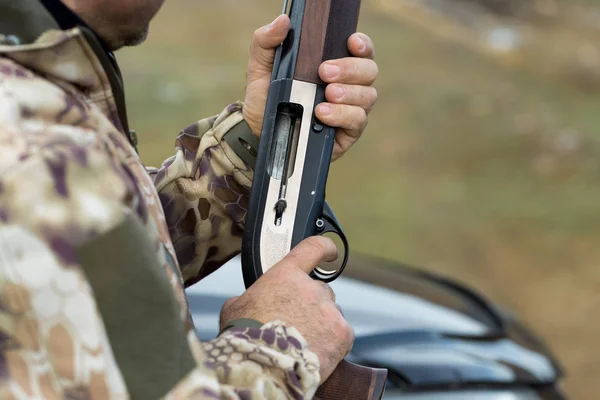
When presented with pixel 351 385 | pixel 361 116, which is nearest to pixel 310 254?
pixel 351 385

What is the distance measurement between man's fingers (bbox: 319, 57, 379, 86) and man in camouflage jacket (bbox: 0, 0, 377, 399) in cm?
42

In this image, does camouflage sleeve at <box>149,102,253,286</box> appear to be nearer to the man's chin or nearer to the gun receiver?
the gun receiver

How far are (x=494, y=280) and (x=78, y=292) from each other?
18.2ft

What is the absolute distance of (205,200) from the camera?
1.96 m

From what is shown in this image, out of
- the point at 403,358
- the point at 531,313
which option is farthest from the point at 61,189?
the point at 531,313

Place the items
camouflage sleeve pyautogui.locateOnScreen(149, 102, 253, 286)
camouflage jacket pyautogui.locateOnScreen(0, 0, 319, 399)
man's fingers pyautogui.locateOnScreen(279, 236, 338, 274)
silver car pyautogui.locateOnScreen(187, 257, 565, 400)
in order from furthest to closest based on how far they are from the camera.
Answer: silver car pyautogui.locateOnScreen(187, 257, 565, 400)
camouflage sleeve pyautogui.locateOnScreen(149, 102, 253, 286)
man's fingers pyautogui.locateOnScreen(279, 236, 338, 274)
camouflage jacket pyautogui.locateOnScreen(0, 0, 319, 399)

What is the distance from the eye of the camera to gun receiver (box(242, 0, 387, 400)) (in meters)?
1.67

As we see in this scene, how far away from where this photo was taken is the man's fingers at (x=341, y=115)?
1.70 metres

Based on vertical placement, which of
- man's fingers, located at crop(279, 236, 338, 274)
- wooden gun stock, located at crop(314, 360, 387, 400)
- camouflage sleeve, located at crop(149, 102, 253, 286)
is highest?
man's fingers, located at crop(279, 236, 338, 274)

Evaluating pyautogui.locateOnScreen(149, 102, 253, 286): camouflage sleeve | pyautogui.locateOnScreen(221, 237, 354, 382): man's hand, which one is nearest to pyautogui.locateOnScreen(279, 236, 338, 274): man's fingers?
pyautogui.locateOnScreen(221, 237, 354, 382): man's hand

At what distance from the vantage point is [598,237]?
282 inches

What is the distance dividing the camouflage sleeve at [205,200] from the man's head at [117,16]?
1.88 ft

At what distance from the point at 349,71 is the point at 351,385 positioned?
651 mm

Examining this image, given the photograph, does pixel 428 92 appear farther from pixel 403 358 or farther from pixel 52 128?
pixel 52 128
